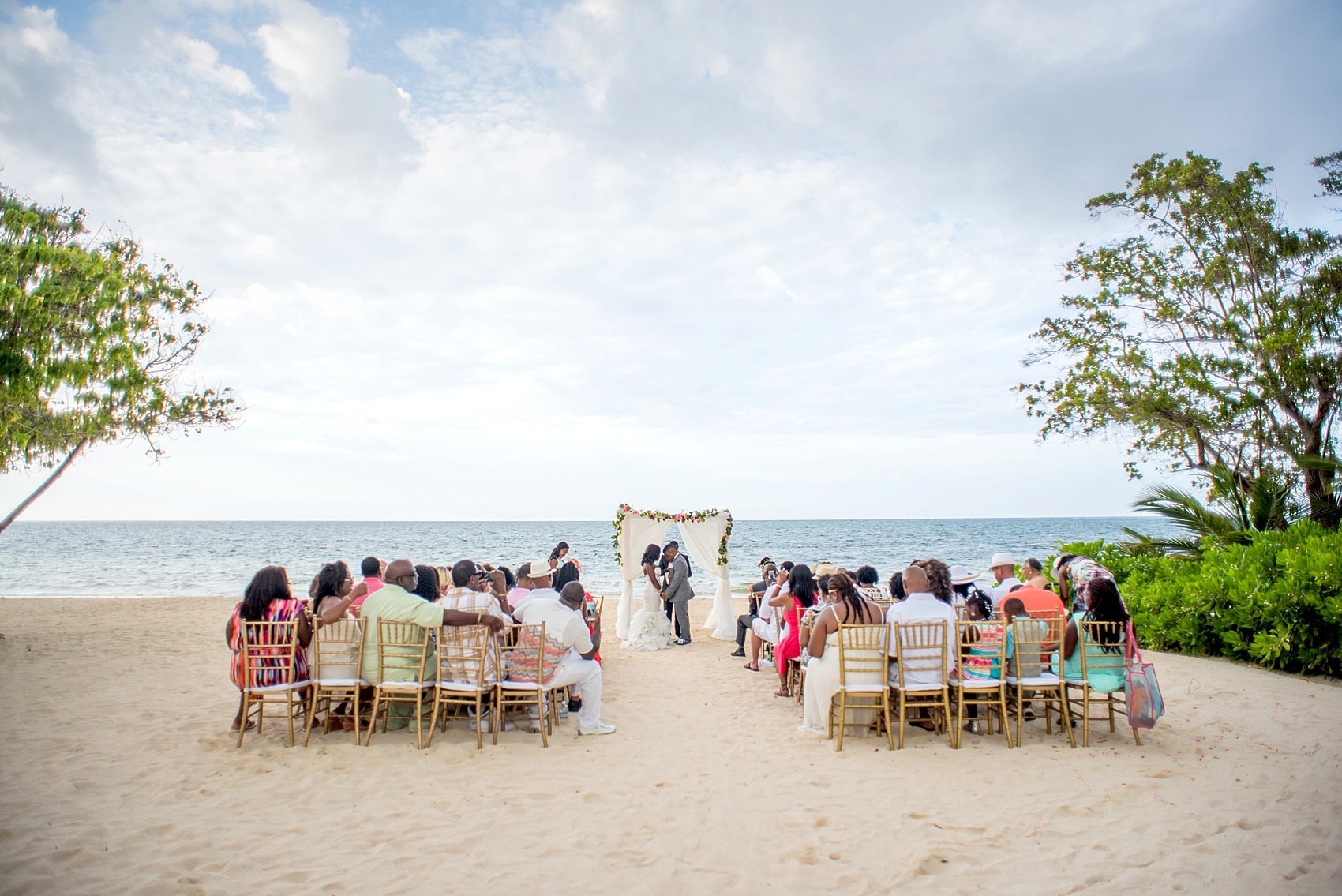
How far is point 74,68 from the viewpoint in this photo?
6633 mm

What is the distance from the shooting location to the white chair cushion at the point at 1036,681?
223 inches

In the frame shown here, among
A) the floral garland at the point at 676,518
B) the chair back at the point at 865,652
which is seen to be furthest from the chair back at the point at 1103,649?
the floral garland at the point at 676,518

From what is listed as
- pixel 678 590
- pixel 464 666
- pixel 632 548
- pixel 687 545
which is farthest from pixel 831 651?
pixel 687 545

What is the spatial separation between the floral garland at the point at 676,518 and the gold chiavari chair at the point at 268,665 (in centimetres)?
694

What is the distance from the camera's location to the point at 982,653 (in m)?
5.91

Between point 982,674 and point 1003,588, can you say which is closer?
point 982,674

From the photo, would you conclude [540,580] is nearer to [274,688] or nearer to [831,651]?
[274,688]

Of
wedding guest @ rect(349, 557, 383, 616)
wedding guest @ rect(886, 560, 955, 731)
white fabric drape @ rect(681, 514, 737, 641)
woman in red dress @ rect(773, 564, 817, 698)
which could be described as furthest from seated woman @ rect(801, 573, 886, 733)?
white fabric drape @ rect(681, 514, 737, 641)

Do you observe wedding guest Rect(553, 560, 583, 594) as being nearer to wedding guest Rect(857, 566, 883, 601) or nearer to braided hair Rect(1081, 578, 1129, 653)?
wedding guest Rect(857, 566, 883, 601)

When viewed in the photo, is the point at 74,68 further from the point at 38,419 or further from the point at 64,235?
the point at 38,419

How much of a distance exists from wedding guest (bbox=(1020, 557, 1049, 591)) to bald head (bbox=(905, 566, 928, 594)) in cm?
131

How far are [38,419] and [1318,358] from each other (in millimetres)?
18401

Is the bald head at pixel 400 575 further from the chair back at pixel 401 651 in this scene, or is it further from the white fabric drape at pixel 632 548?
the white fabric drape at pixel 632 548

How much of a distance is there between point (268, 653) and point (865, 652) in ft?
15.8
